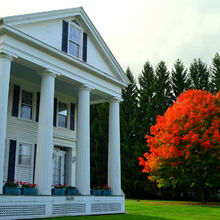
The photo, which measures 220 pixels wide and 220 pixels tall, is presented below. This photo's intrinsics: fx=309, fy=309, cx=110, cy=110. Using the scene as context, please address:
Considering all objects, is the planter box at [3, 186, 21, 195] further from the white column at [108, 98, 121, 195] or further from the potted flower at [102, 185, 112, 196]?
the white column at [108, 98, 121, 195]

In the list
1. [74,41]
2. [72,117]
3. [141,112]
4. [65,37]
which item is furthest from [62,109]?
[141,112]

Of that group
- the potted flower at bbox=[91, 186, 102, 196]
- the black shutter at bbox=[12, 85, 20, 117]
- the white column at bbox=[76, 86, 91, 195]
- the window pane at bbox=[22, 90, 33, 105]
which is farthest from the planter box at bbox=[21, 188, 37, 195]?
the window pane at bbox=[22, 90, 33, 105]

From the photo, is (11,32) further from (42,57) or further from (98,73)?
(98,73)

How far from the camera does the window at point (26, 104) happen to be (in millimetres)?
17203

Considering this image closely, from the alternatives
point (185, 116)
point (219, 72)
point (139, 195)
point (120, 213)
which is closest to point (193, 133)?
point (185, 116)

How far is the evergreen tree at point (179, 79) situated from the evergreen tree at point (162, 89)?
0.72 meters

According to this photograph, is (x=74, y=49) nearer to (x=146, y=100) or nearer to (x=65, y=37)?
(x=65, y=37)

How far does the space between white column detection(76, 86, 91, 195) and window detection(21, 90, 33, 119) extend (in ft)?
10.5

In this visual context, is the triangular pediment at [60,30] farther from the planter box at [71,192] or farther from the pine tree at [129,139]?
the pine tree at [129,139]

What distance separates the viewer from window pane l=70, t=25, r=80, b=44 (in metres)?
16.4

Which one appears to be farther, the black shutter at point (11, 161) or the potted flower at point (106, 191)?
the potted flower at point (106, 191)

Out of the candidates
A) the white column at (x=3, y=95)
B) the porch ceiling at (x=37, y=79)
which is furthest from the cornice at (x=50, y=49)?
the white column at (x=3, y=95)

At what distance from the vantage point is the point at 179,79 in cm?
4394

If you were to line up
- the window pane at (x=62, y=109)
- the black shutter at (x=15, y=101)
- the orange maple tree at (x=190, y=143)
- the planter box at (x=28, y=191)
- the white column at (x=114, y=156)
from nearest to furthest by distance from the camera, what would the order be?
the planter box at (x=28, y=191)
the black shutter at (x=15, y=101)
the white column at (x=114, y=156)
the window pane at (x=62, y=109)
the orange maple tree at (x=190, y=143)
